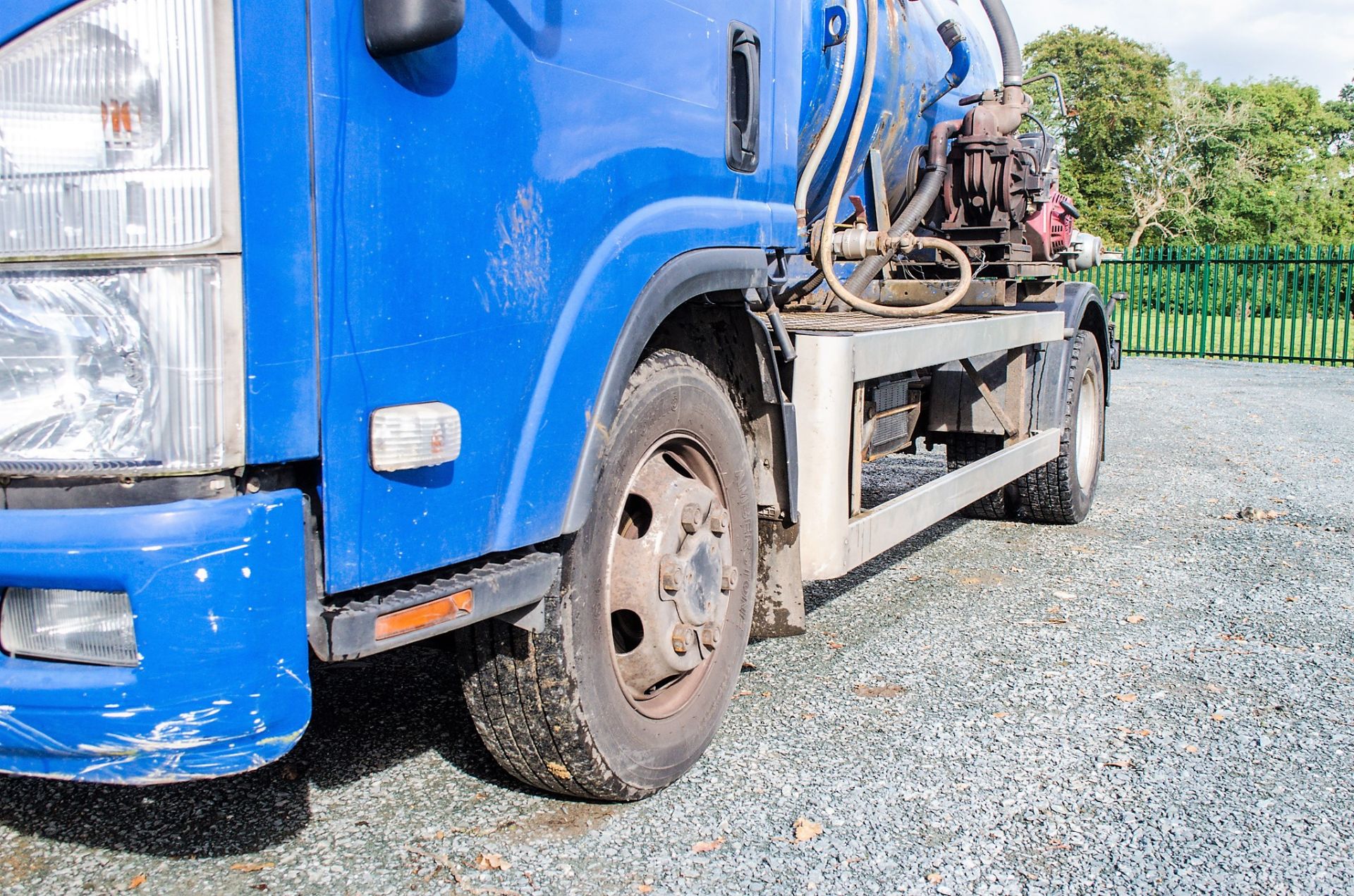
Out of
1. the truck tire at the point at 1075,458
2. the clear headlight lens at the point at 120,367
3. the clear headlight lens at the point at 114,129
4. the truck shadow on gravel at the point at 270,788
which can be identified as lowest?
the truck shadow on gravel at the point at 270,788

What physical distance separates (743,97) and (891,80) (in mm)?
2096

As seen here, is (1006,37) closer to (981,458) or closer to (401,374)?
(981,458)

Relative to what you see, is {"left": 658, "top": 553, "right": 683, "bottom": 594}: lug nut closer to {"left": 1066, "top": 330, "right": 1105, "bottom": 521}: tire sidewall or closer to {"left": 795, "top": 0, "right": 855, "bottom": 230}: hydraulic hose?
{"left": 795, "top": 0, "right": 855, "bottom": 230}: hydraulic hose

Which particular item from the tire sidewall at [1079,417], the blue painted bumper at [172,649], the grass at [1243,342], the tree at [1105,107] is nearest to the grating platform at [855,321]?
the tire sidewall at [1079,417]

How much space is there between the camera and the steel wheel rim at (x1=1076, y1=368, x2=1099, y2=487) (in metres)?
6.76

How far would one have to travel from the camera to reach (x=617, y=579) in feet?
8.92

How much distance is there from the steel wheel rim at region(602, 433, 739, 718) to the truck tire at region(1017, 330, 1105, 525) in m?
3.61

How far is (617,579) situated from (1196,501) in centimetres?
541

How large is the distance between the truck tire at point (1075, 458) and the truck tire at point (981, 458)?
0.12 m

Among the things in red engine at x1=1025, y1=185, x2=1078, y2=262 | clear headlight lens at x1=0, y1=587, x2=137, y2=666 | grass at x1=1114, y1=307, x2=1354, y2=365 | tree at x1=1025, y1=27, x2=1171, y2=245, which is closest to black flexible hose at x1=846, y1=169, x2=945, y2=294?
red engine at x1=1025, y1=185, x2=1078, y2=262

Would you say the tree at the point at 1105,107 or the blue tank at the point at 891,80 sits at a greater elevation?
the tree at the point at 1105,107

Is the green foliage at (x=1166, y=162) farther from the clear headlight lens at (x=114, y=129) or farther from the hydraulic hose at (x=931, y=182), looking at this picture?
the clear headlight lens at (x=114, y=129)

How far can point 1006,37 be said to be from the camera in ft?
18.9

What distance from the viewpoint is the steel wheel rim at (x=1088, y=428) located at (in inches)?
266
